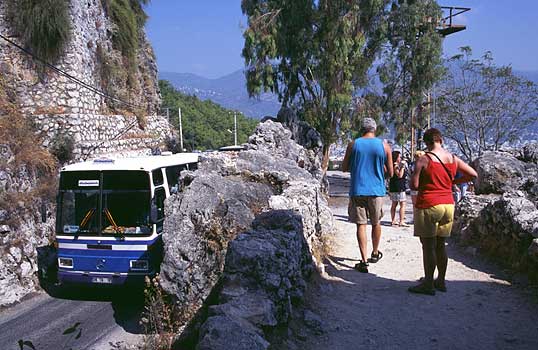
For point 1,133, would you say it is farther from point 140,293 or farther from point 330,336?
point 330,336

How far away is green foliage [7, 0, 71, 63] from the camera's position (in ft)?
52.3

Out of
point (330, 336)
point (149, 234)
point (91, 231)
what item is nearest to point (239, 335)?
point (330, 336)

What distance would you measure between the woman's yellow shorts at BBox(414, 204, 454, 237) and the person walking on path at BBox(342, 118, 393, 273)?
1068 millimetres

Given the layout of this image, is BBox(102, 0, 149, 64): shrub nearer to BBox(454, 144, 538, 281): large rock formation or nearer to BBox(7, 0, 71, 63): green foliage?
BBox(7, 0, 71, 63): green foliage

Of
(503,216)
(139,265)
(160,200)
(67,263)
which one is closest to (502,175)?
(503,216)

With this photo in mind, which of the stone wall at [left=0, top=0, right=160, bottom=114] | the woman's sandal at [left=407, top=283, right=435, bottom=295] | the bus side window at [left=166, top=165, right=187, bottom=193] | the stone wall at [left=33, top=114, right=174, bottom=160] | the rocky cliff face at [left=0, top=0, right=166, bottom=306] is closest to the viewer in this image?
the woman's sandal at [left=407, top=283, right=435, bottom=295]

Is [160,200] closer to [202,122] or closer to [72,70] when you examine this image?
[72,70]

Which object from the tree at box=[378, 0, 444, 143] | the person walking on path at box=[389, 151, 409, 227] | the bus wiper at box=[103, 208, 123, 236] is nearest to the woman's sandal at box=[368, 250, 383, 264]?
the person walking on path at box=[389, 151, 409, 227]

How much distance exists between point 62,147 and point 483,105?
2779 centimetres

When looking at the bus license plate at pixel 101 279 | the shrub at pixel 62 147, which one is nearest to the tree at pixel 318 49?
the shrub at pixel 62 147

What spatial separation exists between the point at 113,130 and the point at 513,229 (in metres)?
15.6

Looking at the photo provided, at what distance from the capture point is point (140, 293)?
357 inches

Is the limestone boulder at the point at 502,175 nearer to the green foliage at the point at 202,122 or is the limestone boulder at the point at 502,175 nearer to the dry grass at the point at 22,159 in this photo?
the dry grass at the point at 22,159

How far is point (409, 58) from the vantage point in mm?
24750
